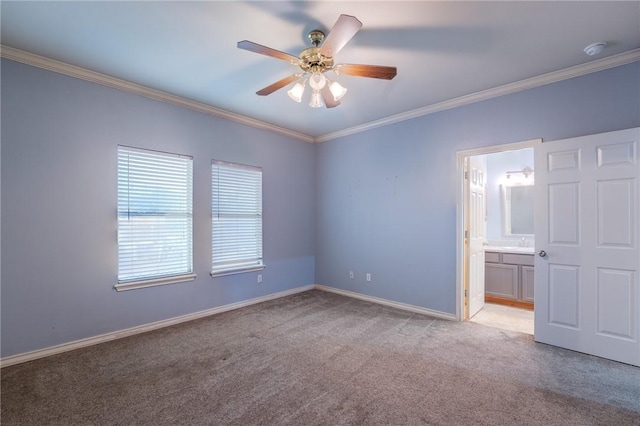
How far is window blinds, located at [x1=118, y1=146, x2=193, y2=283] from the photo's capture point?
3135 millimetres

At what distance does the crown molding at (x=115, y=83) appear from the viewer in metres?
2.56

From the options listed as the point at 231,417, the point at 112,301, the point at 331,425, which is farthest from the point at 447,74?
the point at 112,301

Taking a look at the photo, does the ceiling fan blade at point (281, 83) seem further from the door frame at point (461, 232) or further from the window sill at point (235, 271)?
the window sill at point (235, 271)

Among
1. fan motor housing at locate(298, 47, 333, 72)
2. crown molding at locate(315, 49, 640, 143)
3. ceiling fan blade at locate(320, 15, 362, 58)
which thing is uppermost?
crown molding at locate(315, 49, 640, 143)

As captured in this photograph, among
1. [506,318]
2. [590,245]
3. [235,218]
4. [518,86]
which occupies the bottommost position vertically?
[506,318]

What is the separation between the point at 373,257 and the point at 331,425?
9.28ft

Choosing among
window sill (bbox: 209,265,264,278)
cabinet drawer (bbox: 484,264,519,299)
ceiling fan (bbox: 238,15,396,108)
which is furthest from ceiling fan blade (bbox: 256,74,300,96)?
cabinet drawer (bbox: 484,264,519,299)

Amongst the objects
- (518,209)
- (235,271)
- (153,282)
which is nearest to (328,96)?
(235,271)

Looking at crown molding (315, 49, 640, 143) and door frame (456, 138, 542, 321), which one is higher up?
crown molding (315, 49, 640, 143)

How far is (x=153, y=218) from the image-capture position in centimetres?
333

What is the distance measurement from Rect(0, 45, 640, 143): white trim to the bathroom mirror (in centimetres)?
226

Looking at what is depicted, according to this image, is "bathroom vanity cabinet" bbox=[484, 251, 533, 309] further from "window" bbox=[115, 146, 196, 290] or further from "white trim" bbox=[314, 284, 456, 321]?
"window" bbox=[115, 146, 196, 290]

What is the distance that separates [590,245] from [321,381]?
2.74 metres

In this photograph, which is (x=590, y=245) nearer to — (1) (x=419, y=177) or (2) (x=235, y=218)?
(1) (x=419, y=177)
